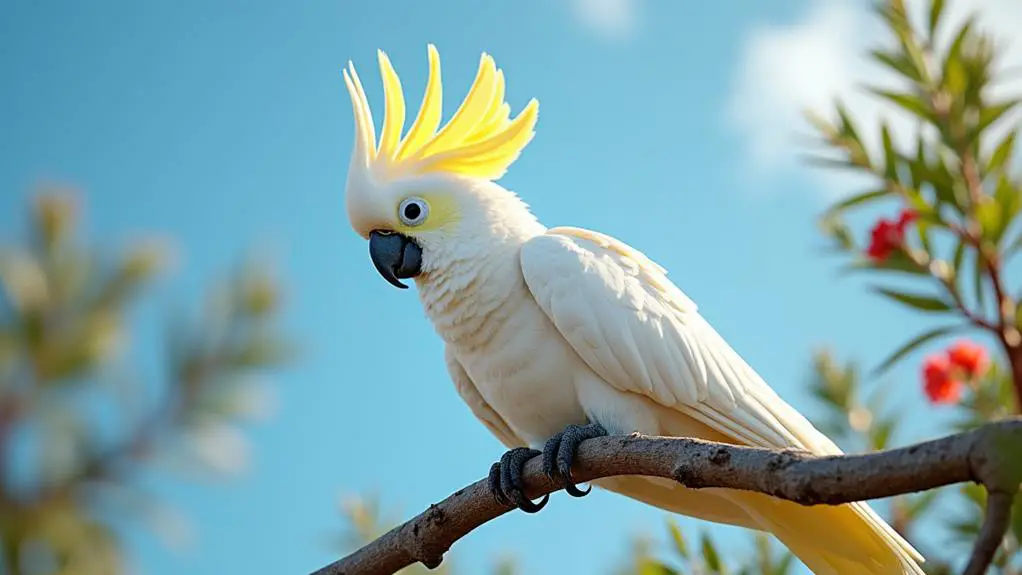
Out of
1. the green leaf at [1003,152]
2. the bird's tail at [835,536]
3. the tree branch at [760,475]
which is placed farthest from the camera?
the green leaf at [1003,152]

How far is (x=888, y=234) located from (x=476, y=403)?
1380 millimetres

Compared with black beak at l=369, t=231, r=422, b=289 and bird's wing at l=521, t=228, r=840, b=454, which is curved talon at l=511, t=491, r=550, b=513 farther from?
black beak at l=369, t=231, r=422, b=289

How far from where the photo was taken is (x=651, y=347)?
2863mm

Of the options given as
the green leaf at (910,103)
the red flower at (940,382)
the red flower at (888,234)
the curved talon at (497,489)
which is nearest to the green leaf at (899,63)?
the green leaf at (910,103)

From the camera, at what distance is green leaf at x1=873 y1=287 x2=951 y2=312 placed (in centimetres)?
295

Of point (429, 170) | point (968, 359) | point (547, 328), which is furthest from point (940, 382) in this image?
point (429, 170)

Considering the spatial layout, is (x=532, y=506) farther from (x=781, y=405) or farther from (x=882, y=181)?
(x=882, y=181)

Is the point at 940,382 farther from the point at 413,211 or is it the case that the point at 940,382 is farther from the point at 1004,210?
the point at 413,211

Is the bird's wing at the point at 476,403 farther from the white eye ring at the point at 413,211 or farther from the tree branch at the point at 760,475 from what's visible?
the tree branch at the point at 760,475

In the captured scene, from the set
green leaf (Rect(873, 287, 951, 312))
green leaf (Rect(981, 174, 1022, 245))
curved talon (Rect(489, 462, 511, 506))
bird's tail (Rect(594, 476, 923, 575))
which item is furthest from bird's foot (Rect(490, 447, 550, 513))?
green leaf (Rect(981, 174, 1022, 245))

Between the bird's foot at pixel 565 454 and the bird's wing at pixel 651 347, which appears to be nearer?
the bird's foot at pixel 565 454

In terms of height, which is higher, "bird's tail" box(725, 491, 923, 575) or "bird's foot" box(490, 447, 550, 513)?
"bird's foot" box(490, 447, 550, 513)

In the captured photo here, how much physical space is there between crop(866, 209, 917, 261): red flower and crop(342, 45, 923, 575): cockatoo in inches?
22.4

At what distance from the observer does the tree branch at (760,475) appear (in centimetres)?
127
